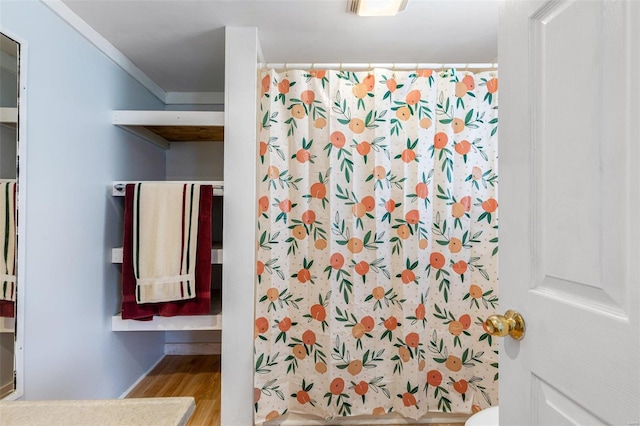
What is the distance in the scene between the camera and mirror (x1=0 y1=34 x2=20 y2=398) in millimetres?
1460

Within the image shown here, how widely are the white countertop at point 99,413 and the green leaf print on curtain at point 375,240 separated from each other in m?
1.20

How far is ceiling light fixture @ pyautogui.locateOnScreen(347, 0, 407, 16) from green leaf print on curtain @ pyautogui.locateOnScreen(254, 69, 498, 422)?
1.04 feet

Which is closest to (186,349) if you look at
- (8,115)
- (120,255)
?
(120,255)

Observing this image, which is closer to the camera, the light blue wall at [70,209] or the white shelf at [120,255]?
the light blue wall at [70,209]

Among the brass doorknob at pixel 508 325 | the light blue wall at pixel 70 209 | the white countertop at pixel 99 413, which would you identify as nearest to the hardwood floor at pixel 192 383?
the light blue wall at pixel 70 209

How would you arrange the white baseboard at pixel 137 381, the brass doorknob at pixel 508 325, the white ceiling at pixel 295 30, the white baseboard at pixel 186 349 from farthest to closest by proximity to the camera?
the white baseboard at pixel 186 349 < the white baseboard at pixel 137 381 < the white ceiling at pixel 295 30 < the brass doorknob at pixel 508 325

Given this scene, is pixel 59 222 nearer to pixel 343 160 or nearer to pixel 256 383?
pixel 256 383

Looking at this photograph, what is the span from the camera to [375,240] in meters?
2.10

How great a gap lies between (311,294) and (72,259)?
123 cm

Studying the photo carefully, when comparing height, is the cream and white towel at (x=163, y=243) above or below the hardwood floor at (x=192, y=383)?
above

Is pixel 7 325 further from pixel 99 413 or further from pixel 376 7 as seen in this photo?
pixel 376 7

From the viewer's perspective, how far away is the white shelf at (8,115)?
4.75 feet

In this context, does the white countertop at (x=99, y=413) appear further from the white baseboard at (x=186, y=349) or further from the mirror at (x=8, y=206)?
the white baseboard at (x=186, y=349)

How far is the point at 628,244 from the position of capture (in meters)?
0.56
